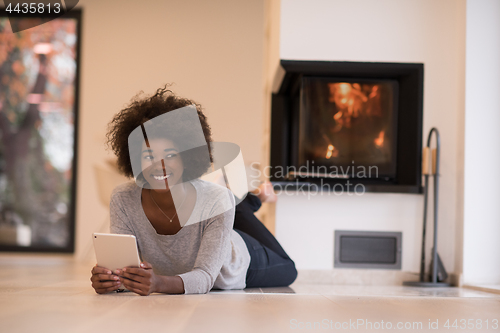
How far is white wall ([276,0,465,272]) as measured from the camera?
2.94 metres

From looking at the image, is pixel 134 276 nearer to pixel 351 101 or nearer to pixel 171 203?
pixel 171 203

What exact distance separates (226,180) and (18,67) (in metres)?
3.44

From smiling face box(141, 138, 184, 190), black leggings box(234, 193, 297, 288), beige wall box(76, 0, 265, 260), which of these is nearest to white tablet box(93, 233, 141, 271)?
smiling face box(141, 138, 184, 190)

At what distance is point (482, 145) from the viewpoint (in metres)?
2.83

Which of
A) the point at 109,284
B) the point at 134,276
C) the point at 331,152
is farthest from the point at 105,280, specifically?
the point at 331,152

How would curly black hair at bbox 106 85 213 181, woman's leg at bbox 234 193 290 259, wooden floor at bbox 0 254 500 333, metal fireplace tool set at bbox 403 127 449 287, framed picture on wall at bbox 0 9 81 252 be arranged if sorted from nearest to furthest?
wooden floor at bbox 0 254 500 333 → curly black hair at bbox 106 85 213 181 → woman's leg at bbox 234 193 290 259 → metal fireplace tool set at bbox 403 127 449 287 → framed picture on wall at bbox 0 9 81 252

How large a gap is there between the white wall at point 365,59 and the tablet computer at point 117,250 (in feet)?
5.05

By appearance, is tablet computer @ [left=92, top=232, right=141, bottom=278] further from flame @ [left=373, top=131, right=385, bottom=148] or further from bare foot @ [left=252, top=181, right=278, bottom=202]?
flame @ [left=373, top=131, right=385, bottom=148]

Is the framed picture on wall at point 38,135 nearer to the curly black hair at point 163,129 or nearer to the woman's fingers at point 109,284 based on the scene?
the curly black hair at point 163,129

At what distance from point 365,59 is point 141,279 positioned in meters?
2.06

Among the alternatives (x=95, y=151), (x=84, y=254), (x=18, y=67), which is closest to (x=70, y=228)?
(x=84, y=254)

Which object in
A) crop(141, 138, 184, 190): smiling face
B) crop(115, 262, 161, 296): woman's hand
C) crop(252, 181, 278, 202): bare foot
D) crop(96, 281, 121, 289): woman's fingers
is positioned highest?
crop(141, 138, 184, 190): smiling face

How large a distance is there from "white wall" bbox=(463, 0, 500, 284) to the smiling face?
74.6 inches

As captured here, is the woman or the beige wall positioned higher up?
the beige wall
